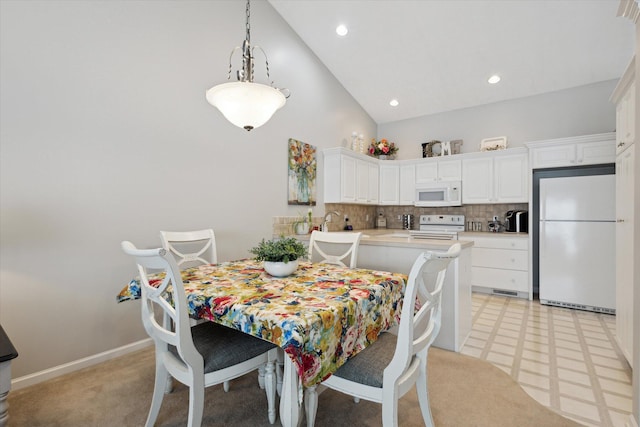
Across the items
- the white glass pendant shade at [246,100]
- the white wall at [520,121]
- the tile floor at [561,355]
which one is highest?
the white wall at [520,121]

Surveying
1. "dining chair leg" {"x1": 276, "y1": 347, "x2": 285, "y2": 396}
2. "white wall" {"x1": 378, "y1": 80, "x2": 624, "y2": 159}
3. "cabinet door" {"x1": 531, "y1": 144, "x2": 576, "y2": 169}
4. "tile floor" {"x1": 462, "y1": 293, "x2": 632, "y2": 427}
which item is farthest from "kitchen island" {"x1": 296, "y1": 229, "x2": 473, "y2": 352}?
"white wall" {"x1": 378, "y1": 80, "x2": 624, "y2": 159}

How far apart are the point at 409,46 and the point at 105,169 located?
3.61m

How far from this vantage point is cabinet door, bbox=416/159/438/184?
4945 mm

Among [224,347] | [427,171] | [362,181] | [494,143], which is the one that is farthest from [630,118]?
[362,181]

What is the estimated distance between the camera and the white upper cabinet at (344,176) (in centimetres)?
433

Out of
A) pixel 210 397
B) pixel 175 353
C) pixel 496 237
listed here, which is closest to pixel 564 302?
pixel 496 237

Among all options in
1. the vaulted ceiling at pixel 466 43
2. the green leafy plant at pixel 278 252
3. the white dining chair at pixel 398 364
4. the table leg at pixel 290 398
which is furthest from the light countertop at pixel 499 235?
the table leg at pixel 290 398

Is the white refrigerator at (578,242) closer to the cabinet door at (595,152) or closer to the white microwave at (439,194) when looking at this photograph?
the cabinet door at (595,152)

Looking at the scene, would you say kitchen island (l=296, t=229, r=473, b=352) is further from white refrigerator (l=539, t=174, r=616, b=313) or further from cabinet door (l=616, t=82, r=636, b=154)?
white refrigerator (l=539, t=174, r=616, b=313)

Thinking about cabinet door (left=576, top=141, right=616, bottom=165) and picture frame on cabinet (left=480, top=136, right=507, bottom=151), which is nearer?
cabinet door (left=576, top=141, right=616, bottom=165)

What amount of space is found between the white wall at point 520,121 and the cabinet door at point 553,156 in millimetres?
517

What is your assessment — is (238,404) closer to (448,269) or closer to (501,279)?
(448,269)

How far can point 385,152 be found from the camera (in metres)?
5.27

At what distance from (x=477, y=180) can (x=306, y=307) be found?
4.19 meters
